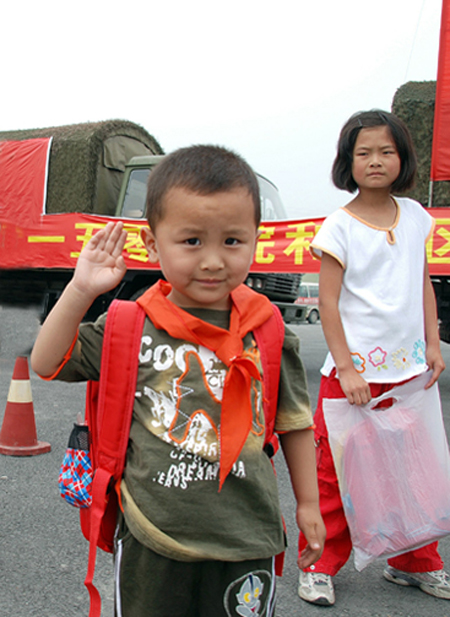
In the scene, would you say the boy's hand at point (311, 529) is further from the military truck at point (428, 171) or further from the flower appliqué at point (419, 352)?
the military truck at point (428, 171)

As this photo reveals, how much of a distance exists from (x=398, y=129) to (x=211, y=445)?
1.31 meters

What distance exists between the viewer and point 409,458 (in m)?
1.86

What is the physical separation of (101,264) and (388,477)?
4.10 ft

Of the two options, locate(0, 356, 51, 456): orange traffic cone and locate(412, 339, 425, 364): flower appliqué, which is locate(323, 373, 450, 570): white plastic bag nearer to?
locate(412, 339, 425, 364): flower appliqué

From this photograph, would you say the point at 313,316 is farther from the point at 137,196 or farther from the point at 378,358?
the point at 378,358

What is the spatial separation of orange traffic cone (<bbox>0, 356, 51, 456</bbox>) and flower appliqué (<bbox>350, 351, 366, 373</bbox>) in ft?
7.62

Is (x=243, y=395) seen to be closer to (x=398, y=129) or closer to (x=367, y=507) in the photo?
(x=367, y=507)

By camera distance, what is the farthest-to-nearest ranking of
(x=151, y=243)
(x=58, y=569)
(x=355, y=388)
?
(x=58, y=569) → (x=355, y=388) → (x=151, y=243)

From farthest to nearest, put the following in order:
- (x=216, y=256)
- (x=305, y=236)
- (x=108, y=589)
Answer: (x=305, y=236)
(x=108, y=589)
(x=216, y=256)

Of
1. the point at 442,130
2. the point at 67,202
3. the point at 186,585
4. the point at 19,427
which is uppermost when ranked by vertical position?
the point at 442,130

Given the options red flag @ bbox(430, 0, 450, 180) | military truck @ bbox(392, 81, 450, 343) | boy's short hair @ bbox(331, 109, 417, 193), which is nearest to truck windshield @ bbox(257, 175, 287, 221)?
military truck @ bbox(392, 81, 450, 343)

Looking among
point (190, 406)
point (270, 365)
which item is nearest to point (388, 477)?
point (270, 365)

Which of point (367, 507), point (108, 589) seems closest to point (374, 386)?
point (367, 507)

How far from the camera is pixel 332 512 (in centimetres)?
194
